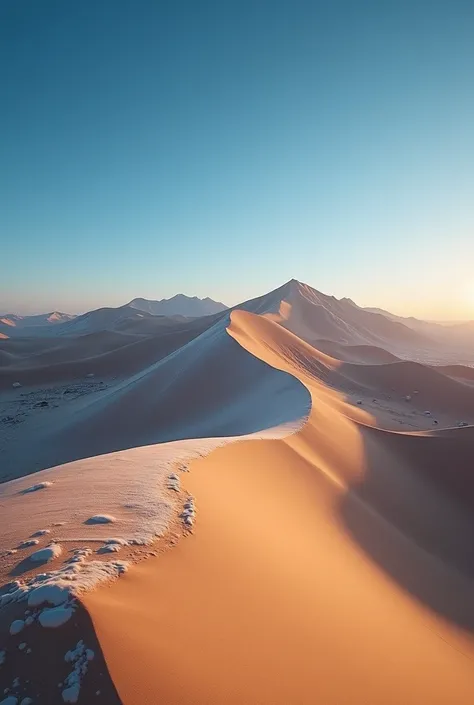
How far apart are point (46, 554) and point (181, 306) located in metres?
164

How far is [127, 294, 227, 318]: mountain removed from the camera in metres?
152

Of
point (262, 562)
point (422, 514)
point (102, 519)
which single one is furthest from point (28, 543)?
point (422, 514)

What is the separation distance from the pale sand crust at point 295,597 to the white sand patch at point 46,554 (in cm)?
62

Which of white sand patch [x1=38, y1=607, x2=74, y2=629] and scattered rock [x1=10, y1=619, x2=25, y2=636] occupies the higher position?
white sand patch [x1=38, y1=607, x2=74, y2=629]

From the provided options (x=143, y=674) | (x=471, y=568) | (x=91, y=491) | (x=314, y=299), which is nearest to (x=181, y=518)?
(x=91, y=491)

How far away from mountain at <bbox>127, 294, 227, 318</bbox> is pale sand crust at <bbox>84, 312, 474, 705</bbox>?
14358cm

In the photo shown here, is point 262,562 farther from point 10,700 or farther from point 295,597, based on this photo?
point 10,700

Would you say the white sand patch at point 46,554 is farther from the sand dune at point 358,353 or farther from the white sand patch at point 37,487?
the sand dune at point 358,353

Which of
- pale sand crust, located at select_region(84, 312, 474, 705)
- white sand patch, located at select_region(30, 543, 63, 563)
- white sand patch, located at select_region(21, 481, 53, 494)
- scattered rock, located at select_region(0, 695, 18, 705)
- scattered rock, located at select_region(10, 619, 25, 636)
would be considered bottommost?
pale sand crust, located at select_region(84, 312, 474, 705)

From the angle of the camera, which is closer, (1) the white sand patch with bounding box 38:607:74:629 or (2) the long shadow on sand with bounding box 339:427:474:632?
(1) the white sand patch with bounding box 38:607:74:629

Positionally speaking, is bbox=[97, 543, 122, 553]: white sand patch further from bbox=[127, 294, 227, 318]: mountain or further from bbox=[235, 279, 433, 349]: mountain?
bbox=[127, 294, 227, 318]: mountain

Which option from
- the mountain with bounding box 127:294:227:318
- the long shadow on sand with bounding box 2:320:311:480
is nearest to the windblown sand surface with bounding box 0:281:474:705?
the long shadow on sand with bounding box 2:320:311:480

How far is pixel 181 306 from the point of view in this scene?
164m

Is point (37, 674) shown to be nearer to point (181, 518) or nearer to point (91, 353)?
point (181, 518)
